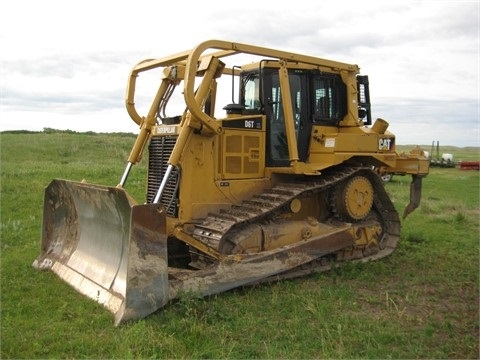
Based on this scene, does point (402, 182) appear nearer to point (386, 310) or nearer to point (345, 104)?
point (345, 104)

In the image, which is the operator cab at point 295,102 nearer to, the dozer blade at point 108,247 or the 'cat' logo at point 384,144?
the 'cat' logo at point 384,144

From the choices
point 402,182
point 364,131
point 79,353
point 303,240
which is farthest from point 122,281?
point 402,182

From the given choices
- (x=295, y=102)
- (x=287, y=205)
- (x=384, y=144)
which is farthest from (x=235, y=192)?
(x=384, y=144)

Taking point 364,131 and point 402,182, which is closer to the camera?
point 364,131

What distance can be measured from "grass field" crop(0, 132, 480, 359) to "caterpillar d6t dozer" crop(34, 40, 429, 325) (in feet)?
0.97

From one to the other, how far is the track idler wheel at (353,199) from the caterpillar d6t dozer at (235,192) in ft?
0.08

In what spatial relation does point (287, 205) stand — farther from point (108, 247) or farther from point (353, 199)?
point (108, 247)

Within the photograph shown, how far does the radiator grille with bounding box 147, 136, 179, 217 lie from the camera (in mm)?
7344

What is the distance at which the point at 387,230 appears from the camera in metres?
9.52

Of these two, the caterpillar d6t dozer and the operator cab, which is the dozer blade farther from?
the operator cab

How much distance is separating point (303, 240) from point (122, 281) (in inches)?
110

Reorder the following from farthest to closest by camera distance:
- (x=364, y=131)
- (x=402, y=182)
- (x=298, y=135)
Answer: (x=402, y=182) → (x=364, y=131) → (x=298, y=135)

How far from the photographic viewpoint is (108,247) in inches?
274

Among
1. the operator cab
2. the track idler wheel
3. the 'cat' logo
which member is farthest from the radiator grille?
the 'cat' logo
